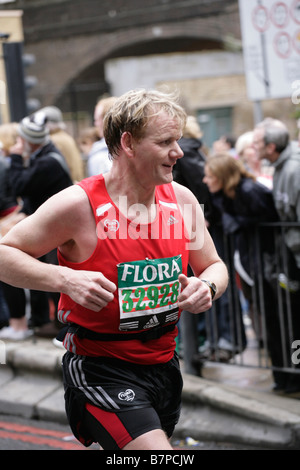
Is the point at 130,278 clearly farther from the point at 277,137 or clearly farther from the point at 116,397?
the point at 277,137

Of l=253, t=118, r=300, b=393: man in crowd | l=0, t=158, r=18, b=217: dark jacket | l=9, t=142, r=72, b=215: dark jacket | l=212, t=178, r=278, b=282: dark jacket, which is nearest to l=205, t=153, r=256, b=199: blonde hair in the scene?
l=212, t=178, r=278, b=282: dark jacket

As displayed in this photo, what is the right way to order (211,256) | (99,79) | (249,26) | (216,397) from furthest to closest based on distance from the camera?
(99,79)
(249,26)
(216,397)
(211,256)

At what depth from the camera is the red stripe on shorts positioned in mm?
2980

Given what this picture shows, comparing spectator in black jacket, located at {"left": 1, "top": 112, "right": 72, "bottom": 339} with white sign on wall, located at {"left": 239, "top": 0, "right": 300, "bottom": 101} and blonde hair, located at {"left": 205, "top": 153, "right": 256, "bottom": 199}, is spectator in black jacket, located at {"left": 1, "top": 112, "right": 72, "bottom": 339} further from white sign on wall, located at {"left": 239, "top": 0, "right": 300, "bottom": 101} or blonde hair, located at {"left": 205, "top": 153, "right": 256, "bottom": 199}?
white sign on wall, located at {"left": 239, "top": 0, "right": 300, "bottom": 101}

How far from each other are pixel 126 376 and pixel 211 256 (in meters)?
0.67

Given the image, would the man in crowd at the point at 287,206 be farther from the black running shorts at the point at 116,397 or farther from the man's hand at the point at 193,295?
the man's hand at the point at 193,295

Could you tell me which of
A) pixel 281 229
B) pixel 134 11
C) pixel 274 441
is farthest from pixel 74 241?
pixel 134 11

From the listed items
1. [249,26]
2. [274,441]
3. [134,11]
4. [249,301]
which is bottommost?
[274,441]

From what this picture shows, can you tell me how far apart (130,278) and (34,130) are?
3.77 meters

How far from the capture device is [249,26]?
7.57 metres

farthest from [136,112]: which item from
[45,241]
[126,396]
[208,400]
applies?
[208,400]

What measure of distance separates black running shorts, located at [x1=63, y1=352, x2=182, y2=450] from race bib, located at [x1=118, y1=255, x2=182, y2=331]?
194 mm

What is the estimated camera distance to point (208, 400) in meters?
5.50

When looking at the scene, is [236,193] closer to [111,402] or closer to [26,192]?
[26,192]
